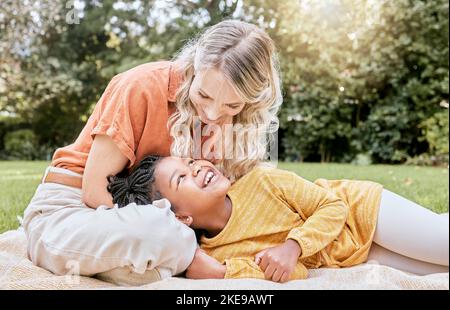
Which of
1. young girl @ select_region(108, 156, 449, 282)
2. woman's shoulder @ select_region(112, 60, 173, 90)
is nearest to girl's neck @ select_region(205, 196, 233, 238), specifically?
young girl @ select_region(108, 156, 449, 282)

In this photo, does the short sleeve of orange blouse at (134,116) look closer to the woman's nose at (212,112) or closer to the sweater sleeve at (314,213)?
the woman's nose at (212,112)

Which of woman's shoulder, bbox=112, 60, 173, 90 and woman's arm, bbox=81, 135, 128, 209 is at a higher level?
woman's shoulder, bbox=112, 60, 173, 90

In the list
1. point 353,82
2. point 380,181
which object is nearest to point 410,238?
point 353,82

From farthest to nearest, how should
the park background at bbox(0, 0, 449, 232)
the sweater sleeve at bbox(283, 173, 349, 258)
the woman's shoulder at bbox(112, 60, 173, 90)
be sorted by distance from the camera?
the park background at bbox(0, 0, 449, 232) → the woman's shoulder at bbox(112, 60, 173, 90) → the sweater sleeve at bbox(283, 173, 349, 258)

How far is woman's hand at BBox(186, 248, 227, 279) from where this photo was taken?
96 cm

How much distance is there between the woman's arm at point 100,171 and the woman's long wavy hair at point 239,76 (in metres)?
0.12

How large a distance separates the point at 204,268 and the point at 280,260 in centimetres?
12

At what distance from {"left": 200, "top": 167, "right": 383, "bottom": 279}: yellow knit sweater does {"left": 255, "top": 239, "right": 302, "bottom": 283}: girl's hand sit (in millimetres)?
21

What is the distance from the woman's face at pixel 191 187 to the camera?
102 cm

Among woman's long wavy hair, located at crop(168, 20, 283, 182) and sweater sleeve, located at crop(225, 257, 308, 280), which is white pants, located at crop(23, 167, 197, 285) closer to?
sweater sleeve, located at crop(225, 257, 308, 280)

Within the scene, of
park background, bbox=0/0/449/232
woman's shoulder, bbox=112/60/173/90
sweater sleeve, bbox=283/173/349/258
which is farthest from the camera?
park background, bbox=0/0/449/232

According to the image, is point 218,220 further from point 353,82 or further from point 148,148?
point 353,82
